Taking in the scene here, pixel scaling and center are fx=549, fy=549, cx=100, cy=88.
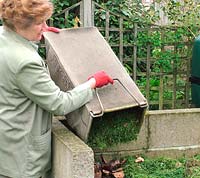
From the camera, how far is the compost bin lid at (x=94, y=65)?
11.4 feet

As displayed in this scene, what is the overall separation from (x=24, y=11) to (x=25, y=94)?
0.48 m

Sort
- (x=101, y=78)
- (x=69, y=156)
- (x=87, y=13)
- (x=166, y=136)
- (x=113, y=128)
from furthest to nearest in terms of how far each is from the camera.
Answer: (x=87, y=13) → (x=166, y=136) → (x=113, y=128) → (x=101, y=78) → (x=69, y=156)

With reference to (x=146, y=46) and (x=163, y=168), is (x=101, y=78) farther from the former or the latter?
(x=146, y=46)

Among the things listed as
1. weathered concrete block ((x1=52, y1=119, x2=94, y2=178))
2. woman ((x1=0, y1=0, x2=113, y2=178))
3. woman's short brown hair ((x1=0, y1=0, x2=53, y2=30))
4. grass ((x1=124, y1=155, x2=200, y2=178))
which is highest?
woman's short brown hair ((x1=0, y1=0, x2=53, y2=30))

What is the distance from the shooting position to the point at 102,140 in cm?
368

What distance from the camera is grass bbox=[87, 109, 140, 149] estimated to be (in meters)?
3.59

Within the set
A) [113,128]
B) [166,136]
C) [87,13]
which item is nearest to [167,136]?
[166,136]

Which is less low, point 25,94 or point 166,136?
point 25,94

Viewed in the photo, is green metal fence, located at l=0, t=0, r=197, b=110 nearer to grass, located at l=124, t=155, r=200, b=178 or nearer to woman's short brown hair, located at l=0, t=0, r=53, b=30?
grass, located at l=124, t=155, r=200, b=178

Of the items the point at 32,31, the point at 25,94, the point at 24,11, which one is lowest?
the point at 25,94

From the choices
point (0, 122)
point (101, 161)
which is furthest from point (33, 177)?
point (101, 161)

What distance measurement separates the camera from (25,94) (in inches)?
124

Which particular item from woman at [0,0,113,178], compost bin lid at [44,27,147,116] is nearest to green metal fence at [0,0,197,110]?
compost bin lid at [44,27,147,116]

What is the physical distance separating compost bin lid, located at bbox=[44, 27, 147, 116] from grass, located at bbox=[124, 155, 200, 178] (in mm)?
821
